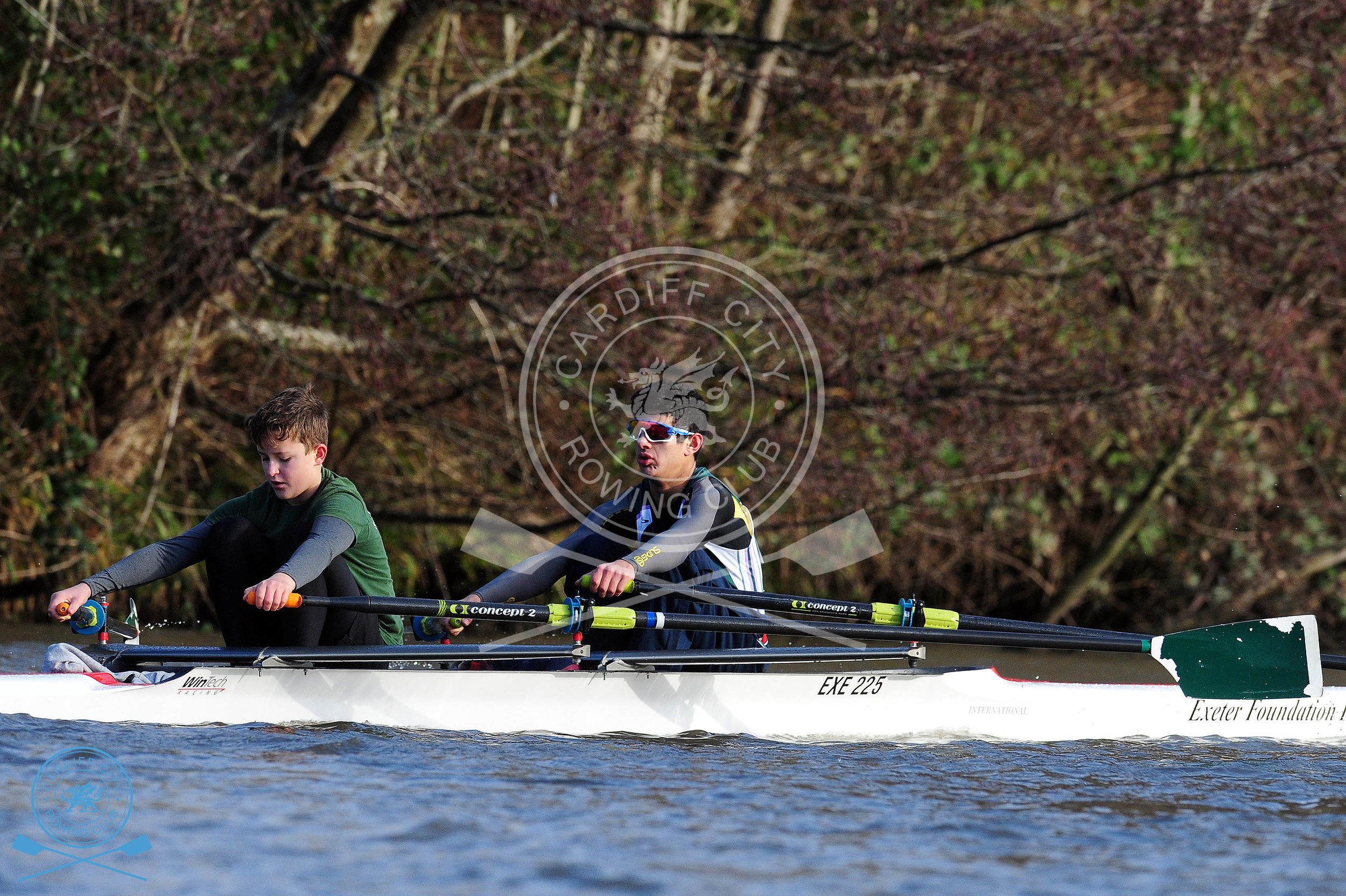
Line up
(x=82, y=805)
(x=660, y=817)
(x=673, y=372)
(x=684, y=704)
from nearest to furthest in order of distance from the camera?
(x=82, y=805) → (x=660, y=817) → (x=684, y=704) → (x=673, y=372)

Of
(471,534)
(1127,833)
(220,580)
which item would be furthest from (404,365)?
(1127,833)

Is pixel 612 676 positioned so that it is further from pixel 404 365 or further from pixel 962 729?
pixel 404 365

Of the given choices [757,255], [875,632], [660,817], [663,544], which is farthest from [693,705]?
[757,255]

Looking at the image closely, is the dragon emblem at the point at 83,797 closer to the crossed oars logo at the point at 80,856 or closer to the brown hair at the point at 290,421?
the crossed oars logo at the point at 80,856

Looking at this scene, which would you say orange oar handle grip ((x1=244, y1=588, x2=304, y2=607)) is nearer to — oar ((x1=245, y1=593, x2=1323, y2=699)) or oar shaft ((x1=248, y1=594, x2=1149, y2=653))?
oar shaft ((x1=248, y1=594, x2=1149, y2=653))

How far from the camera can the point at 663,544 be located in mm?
5422

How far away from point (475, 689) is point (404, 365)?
4213mm

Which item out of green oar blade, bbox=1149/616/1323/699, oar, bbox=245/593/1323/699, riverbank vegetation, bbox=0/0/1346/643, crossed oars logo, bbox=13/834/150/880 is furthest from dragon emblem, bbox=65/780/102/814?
riverbank vegetation, bbox=0/0/1346/643

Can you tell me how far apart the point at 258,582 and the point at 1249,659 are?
14.3 feet

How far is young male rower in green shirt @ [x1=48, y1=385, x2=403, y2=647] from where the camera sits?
497cm

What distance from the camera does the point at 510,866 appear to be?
336cm

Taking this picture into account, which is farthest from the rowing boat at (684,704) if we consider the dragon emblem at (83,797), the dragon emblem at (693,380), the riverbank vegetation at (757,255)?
the riverbank vegetation at (757,255)

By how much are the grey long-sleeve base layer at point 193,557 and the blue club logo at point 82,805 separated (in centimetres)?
86

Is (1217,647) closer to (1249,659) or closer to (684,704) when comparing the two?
(1249,659)
